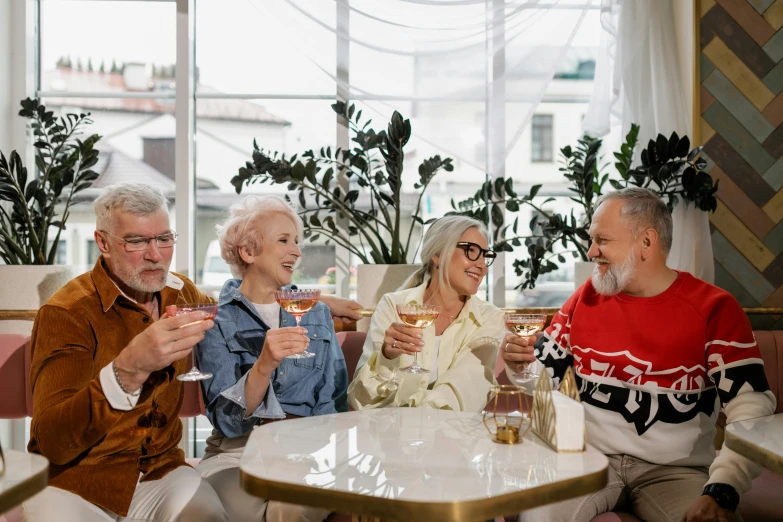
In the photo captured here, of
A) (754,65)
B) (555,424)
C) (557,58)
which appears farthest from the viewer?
(557,58)

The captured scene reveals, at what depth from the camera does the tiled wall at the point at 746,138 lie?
3727 mm

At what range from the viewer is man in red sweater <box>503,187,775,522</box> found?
2.35 m

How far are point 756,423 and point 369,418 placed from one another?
1114mm

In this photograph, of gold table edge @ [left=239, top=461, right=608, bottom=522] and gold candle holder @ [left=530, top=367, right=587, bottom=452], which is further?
gold candle holder @ [left=530, top=367, right=587, bottom=452]

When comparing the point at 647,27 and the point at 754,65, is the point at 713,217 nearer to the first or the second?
the point at 754,65

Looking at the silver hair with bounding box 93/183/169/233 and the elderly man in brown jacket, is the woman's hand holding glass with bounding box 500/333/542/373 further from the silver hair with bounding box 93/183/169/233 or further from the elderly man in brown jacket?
the silver hair with bounding box 93/183/169/233

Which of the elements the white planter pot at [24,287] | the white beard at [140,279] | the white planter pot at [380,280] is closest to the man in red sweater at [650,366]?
the white planter pot at [380,280]

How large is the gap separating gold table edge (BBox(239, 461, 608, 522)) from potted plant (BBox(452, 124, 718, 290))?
218cm

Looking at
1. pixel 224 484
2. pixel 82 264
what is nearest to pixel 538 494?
pixel 224 484

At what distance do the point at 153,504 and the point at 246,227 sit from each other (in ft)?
3.51

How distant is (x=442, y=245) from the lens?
3.01m

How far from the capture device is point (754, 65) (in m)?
3.74

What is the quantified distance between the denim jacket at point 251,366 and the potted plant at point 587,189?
132cm

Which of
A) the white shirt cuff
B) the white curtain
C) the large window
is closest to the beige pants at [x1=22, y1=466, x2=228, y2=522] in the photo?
the white shirt cuff
